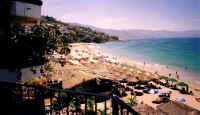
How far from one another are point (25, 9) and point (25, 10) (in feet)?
0.27

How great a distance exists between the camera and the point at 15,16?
467 inches

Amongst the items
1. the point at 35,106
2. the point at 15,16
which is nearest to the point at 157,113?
the point at 35,106

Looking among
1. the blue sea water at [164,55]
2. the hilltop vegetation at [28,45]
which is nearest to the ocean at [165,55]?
the blue sea water at [164,55]

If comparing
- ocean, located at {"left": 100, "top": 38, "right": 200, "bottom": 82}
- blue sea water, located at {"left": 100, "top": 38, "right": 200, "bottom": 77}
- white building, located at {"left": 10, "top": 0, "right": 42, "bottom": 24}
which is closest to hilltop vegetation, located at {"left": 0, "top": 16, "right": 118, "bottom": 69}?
white building, located at {"left": 10, "top": 0, "right": 42, "bottom": 24}

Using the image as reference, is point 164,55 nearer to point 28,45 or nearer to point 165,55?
point 165,55

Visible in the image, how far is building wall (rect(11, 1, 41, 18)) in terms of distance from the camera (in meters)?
11.9

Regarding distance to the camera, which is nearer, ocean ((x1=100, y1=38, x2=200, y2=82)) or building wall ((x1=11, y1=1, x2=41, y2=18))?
building wall ((x1=11, y1=1, x2=41, y2=18))

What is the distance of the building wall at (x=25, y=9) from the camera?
11.9 m

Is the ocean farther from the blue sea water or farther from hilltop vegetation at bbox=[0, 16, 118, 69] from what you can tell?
hilltop vegetation at bbox=[0, 16, 118, 69]

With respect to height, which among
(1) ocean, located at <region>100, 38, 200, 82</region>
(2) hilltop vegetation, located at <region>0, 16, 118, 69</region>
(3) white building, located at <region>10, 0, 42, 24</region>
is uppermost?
(3) white building, located at <region>10, 0, 42, 24</region>

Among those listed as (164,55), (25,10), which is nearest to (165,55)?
(164,55)

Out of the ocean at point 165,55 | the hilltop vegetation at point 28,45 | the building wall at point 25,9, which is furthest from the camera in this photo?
the ocean at point 165,55

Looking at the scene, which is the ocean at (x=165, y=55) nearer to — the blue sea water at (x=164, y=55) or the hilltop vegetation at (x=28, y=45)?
the blue sea water at (x=164, y=55)

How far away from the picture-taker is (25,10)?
43.0ft
